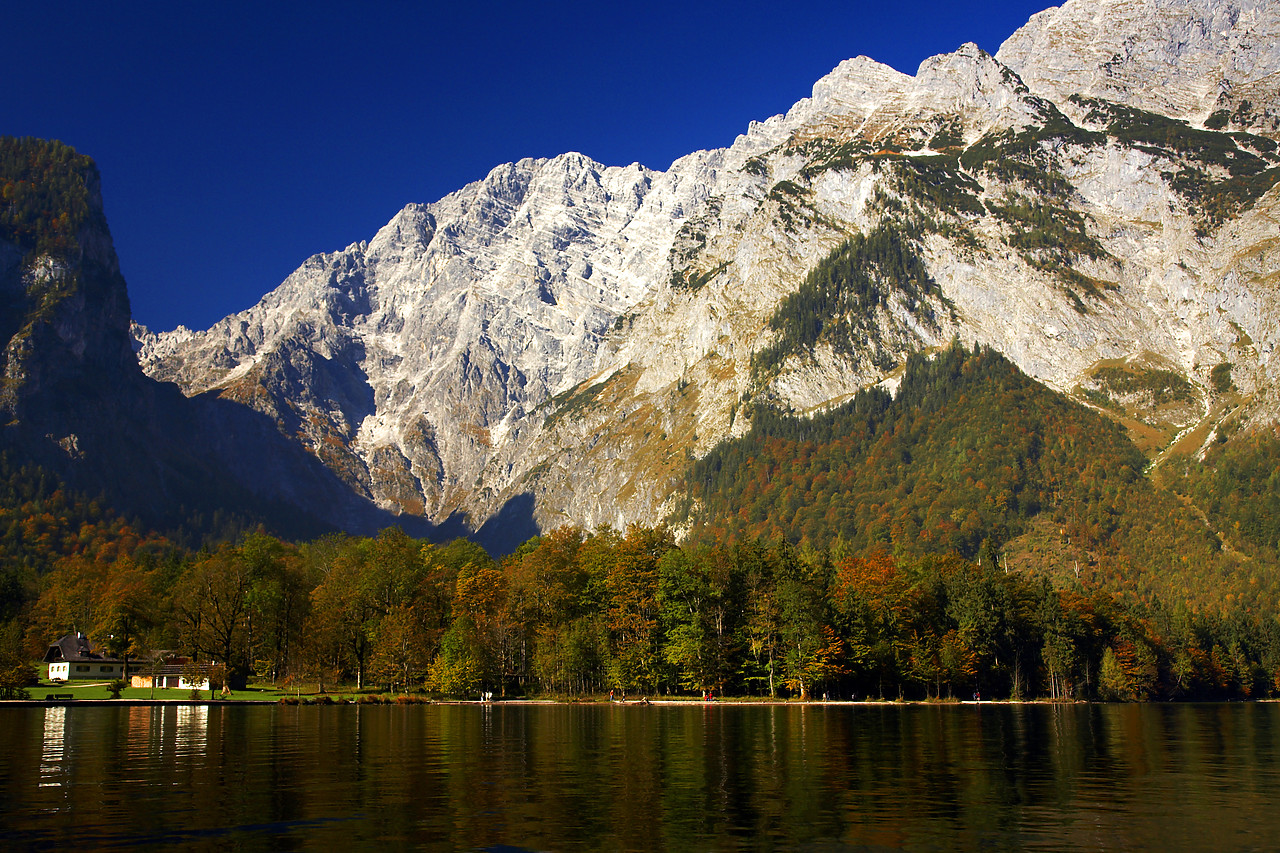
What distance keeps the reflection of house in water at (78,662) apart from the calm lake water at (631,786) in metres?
66.6

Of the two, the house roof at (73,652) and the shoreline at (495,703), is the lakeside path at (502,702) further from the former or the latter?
the house roof at (73,652)

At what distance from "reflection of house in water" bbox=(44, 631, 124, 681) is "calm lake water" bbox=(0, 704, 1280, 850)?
2624 inches

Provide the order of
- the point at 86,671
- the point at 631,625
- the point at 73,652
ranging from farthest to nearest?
the point at 86,671 < the point at 73,652 < the point at 631,625

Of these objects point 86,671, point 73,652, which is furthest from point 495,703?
point 73,652

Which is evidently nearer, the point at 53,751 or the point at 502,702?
the point at 53,751

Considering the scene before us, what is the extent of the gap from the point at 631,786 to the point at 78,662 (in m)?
126

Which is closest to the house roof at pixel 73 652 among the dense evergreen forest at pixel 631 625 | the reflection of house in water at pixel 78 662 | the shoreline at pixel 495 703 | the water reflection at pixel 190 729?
the reflection of house in water at pixel 78 662

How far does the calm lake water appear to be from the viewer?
28328mm

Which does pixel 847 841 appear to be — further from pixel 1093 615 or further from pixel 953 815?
pixel 1093 615

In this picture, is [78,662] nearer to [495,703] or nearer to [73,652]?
[73,652]

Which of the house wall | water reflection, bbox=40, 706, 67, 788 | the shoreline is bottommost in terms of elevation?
the shoreline

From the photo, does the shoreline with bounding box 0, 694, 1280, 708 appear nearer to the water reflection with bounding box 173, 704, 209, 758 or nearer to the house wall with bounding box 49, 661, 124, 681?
the water reflection with bounding box 173, 704, 209, 758

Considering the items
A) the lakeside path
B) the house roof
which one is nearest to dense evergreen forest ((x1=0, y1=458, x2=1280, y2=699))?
the lakeside path

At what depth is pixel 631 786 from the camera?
1542 inches
